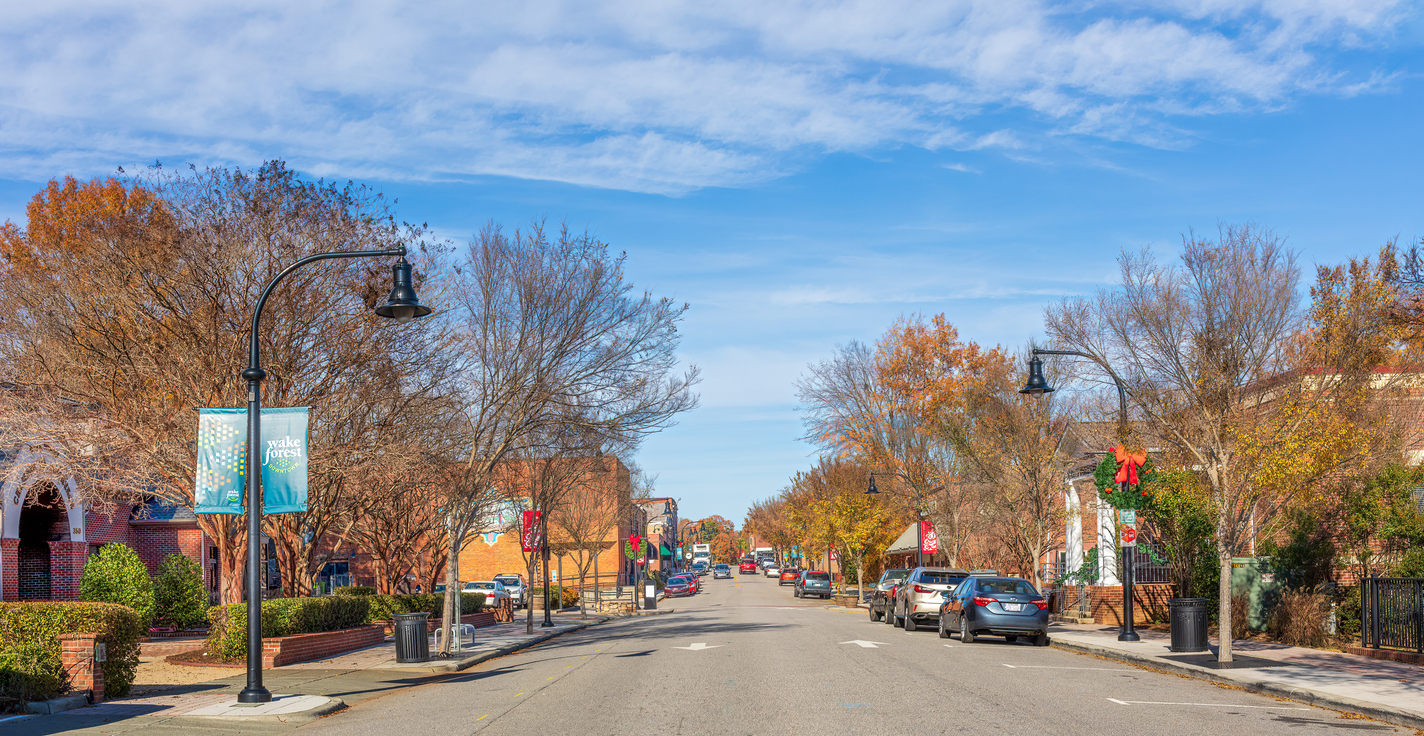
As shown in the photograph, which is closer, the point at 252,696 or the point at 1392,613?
the point at 252,696

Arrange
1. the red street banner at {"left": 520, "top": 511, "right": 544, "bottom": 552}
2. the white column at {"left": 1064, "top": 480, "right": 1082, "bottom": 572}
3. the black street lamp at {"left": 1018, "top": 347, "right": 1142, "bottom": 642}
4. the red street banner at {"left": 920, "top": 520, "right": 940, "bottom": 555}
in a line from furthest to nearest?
the red street banner at {"left": 920, "top": 520, "right": 940, "bottom": 555} → the white column at {"left": 1064, "top": 480, "right": 1082, "bottom": 572} → the red street banner at {"left": 520, "top": 511, "right": 544, "bottom": 552} → the black street lamp at {"left": 1018, "top": 347, "right": 1142, "bottom": 642}

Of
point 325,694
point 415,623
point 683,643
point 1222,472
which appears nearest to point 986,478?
point 683,643

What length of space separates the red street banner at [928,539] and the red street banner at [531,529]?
15.2 m

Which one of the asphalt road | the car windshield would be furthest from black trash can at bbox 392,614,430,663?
the car windshield

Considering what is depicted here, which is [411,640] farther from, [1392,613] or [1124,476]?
[1392,613]

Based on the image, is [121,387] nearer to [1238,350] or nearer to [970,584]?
[970,584]

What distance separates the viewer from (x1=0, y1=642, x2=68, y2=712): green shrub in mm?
12258

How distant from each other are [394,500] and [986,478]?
17320 millimetres

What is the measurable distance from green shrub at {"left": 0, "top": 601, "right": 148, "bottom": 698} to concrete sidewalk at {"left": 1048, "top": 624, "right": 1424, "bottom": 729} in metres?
15.1

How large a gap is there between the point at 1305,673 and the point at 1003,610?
8.21m

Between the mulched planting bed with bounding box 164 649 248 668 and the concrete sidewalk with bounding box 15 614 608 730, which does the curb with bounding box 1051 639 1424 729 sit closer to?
the concrete sidewalk with bounding box 15 614 608 730

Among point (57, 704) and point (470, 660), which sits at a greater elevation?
point (57, 704)

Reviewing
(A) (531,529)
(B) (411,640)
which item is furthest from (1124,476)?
(A) (531,529)

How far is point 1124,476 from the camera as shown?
22.9m
